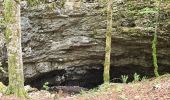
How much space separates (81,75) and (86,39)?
4.27 m

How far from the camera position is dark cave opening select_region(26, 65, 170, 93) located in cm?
2023

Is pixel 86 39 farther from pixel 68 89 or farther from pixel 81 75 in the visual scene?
pixel 68 89

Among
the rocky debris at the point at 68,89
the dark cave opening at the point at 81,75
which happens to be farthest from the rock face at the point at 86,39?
the rocky debris at the point at 68,89

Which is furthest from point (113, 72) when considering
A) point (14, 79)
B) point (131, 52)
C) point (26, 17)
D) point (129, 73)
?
point (14, 79)

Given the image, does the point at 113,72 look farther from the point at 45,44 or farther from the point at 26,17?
the point at 26,17

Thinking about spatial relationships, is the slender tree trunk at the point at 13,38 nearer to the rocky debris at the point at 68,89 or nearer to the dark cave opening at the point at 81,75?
the dark cave opening at the point at 81,75

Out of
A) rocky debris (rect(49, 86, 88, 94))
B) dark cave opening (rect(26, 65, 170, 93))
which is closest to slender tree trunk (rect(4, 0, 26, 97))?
dark cave opening (rect(26, 65, 170, 93))

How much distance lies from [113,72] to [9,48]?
43.6ft

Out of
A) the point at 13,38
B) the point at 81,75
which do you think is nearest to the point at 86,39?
the point at 81,75

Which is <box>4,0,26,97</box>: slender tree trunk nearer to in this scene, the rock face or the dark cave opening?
the rock face

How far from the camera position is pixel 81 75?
2167cm

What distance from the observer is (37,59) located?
733 inches

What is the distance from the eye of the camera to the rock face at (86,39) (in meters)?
16.8

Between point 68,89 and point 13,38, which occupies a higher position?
point 13,38
